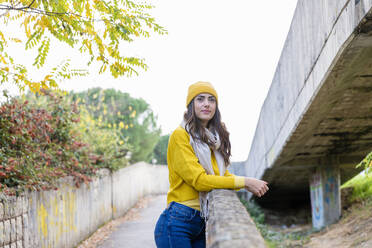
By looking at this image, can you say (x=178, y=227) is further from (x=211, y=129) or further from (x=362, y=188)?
(x=362, y=188)

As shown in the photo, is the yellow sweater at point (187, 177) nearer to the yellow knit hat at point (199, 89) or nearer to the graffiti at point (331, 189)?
the yellow knit hat at point (199, 89)

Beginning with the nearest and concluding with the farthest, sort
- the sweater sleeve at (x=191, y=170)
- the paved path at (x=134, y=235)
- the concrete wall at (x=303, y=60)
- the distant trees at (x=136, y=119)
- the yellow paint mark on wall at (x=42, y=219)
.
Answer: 1. the sweater sleeve at (x=191, y=170)
2. the concrete wall at (x=303, y=60)
3. the yellow paint mark on wall at (x=42, y=219)
4. the paved path at (x=134, y=235)
5. the distant trees at (x=136, y=119)

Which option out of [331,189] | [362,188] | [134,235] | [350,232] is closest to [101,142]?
[134,235]

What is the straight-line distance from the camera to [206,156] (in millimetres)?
2734

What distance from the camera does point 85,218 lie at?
8.44 m

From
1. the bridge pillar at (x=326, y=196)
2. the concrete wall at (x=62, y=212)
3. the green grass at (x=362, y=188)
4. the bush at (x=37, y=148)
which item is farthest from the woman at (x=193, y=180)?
the green grass at (x=362, y=188)

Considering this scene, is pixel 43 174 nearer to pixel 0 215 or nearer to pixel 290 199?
pixel 0 215

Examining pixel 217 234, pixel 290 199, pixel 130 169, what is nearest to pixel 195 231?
pixel 217 234

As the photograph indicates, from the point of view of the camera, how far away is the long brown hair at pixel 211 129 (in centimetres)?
283

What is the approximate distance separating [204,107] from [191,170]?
585mm

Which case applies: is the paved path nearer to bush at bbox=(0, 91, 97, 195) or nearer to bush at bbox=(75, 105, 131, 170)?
bush at bbox=(0, 91, 97, 195)

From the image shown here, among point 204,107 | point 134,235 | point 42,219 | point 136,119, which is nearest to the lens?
point 204,107

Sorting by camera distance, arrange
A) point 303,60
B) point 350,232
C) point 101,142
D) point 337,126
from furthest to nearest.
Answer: point 101,142 < point 337,126 < point 350,232 < point 303,60

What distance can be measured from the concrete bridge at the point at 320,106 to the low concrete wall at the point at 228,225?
2.72m
